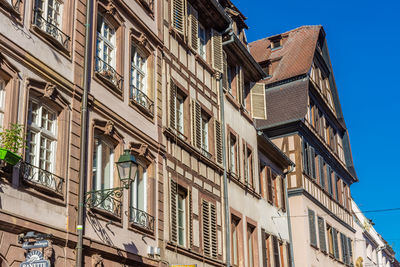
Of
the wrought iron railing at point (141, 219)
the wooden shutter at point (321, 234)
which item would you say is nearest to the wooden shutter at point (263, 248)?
the wooden shutter at point (321, 234)

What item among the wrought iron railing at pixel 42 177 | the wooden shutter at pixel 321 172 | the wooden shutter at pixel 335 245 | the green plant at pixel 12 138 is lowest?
the wrought iron railing at pixel 42 177

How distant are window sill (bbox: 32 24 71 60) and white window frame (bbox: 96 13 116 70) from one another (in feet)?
4.62

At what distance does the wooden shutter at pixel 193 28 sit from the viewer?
19.1m

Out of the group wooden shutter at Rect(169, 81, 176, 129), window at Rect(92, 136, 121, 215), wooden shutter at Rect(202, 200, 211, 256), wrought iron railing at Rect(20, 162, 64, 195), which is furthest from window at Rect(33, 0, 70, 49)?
wooden shutter at Rect(202, 200, 211, 256)

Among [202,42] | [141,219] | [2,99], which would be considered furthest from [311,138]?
[2,99]

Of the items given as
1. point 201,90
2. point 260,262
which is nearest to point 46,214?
point 201,90

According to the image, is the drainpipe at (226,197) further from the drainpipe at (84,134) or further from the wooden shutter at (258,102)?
the drainpipe at (84,134)

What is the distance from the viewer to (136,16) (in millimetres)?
15445

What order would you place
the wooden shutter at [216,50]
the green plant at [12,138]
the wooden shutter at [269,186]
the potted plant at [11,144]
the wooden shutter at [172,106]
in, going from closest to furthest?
the potted plant at [11,144] → the green plant at [12,138] → the wooden shutter at [172,106] → the wooden shutter at [216,50] → the wooden shutter at [269,186]

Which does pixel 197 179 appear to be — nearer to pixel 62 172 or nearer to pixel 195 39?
pixel 195 39

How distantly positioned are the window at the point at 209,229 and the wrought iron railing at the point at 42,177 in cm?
679

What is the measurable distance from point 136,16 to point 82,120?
4208mm

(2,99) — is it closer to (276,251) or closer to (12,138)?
(12,138)

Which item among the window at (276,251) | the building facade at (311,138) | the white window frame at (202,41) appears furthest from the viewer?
the building facade at (311,138)
